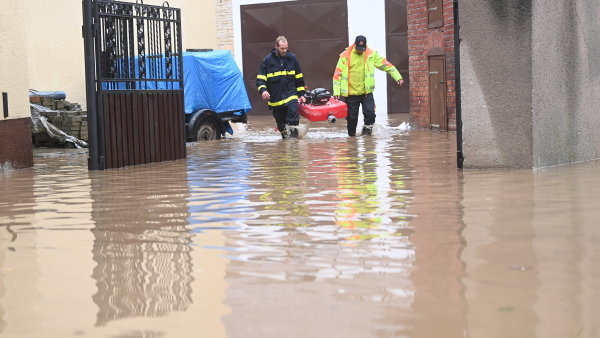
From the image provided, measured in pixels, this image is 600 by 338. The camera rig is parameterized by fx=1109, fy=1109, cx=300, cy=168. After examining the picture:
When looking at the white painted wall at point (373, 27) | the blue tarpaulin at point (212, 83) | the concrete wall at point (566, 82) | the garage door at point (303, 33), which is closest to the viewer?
the concrete wall at point (566, 82)

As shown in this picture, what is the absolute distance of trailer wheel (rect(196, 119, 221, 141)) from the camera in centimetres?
1967

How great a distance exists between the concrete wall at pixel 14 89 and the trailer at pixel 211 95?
16.6 ft

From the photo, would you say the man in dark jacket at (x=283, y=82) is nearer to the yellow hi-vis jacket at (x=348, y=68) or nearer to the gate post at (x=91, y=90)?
the yellow hi-vis jacket at (x=348, y=68)

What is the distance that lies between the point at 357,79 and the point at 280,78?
4.84 ft

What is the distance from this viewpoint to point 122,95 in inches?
567

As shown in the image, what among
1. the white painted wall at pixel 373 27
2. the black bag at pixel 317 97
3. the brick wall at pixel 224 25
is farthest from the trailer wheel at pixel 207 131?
the brick wall at pixel 224 25

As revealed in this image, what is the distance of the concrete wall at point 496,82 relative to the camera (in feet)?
36.5

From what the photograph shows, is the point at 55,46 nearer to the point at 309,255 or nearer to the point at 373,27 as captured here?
the point at 373,27

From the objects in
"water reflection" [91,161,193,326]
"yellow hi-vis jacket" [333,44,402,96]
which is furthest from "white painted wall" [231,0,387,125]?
"water reflection" [91,161,193,326]

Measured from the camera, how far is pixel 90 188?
1132 cm

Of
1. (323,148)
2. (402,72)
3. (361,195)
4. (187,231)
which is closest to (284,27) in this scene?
(402,72)

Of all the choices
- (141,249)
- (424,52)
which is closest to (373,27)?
(424,52)

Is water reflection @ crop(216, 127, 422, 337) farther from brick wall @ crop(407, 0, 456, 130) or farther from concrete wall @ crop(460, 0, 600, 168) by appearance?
brick wall @ crop(407, 0, 456, 130)

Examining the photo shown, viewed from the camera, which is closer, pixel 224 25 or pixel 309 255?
pixel 309 255
